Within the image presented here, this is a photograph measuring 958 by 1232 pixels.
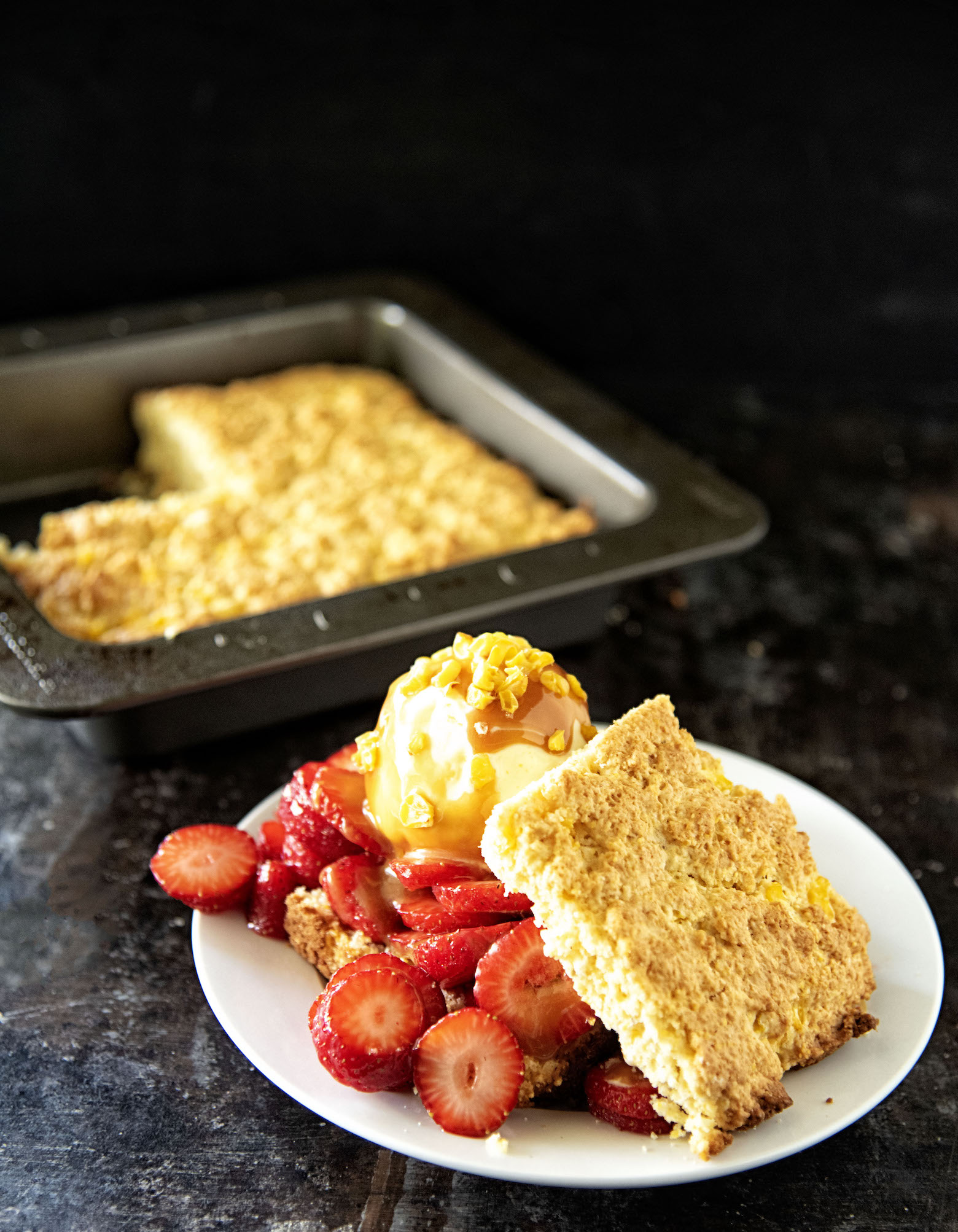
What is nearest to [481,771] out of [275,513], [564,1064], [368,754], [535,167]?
[368,754]

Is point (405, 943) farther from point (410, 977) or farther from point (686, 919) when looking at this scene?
point (686, 919)

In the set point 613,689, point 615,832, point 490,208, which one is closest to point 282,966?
point 615,832

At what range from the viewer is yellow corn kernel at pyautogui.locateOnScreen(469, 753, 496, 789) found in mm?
1059

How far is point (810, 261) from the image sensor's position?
264 centimetres

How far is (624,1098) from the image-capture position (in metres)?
0.93

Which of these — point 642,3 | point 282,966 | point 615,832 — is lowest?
point 282,966

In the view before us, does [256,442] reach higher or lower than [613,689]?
higher

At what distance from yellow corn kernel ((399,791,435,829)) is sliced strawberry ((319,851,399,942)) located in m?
0.07

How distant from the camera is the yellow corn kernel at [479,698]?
1.06 m

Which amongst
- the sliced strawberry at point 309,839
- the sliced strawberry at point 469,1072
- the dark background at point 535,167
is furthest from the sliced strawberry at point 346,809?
the dark background at point 535,167

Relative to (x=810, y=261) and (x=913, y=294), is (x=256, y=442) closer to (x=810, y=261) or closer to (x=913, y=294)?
(x=810, y=261)

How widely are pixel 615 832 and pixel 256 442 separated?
4.22ft

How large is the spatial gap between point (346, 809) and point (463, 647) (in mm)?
185

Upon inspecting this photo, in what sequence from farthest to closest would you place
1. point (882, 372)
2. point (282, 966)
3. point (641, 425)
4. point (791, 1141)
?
point (882, 372), point (641, 425), point (282, 966), point (791, 1141)
